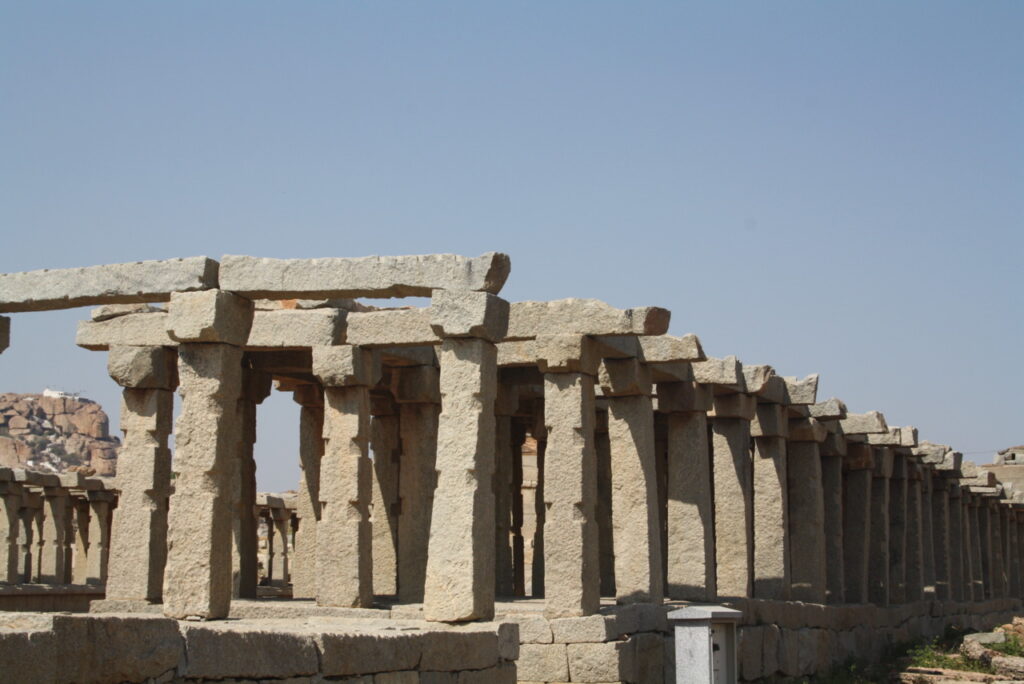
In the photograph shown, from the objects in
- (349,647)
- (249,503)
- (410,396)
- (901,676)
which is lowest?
(901,676)

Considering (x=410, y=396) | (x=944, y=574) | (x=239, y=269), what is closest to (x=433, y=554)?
(x=239, y=269)

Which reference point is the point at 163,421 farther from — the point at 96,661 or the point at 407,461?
the point at 96,661

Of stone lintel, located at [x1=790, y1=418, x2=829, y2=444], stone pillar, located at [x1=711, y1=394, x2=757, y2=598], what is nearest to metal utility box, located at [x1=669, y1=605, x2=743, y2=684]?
stone pillar, located at [x1=711, y1=394, x2=757, y2=598]

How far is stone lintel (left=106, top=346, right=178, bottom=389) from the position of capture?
15539 millimetres

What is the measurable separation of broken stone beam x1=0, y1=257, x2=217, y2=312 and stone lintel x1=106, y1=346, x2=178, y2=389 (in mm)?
2230

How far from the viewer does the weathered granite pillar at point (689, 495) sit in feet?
53.6

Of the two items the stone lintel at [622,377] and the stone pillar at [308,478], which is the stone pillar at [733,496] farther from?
the stone pillar at [308,478]

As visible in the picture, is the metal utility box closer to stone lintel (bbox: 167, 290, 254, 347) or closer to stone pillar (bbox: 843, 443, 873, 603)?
stone lintel (bbox: 167, 290, 254, 347)

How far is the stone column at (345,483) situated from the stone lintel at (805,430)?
24.9ft

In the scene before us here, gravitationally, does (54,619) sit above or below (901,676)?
above

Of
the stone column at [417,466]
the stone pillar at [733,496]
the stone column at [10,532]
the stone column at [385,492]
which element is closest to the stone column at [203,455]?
the stone column at [417,466]

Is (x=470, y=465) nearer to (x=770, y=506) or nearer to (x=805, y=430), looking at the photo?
(x=770, y=506)

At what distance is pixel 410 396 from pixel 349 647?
9.07m

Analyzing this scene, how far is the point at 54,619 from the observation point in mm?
5754
